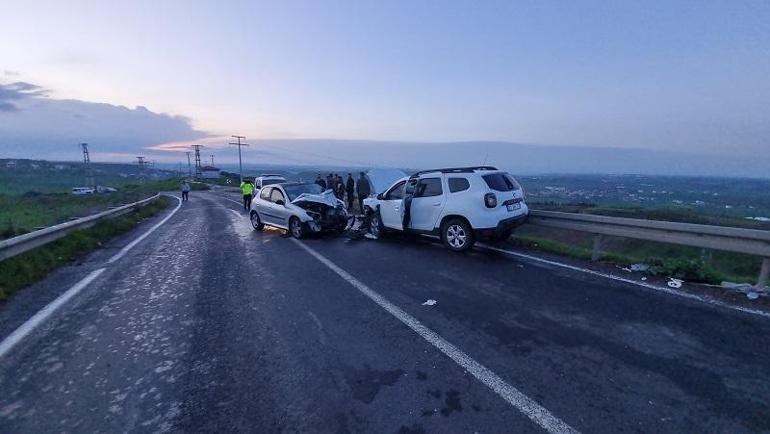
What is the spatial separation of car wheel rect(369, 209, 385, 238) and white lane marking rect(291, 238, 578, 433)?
17.5ft

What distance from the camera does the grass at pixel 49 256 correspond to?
19.9 ft

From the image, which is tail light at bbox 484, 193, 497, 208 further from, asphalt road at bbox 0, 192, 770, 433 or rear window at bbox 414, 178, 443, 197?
asphalt road at bbox 0, 192, 770, 433

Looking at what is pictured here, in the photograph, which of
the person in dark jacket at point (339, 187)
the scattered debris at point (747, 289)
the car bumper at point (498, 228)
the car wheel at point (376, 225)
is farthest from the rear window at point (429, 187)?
the person in dark jacket at point (339, 187)

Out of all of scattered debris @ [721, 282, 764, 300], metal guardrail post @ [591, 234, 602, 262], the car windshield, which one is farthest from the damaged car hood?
scattered debris @ [721, 282, 764, 300]

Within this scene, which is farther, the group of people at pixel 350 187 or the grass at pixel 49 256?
the group of people at pixel 350 187

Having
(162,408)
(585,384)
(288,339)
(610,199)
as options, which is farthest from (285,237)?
(610,199)

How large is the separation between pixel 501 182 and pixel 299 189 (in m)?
6.83

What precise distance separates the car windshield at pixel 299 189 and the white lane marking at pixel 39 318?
6.05 meters

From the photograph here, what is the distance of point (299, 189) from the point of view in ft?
41.2

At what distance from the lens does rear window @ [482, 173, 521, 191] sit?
27.5 feet

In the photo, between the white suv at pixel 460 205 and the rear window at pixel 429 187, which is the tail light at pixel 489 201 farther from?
the rear window at pixel 429 187

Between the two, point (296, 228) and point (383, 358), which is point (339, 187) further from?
point (383, 358)

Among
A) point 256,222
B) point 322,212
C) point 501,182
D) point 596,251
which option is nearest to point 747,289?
point 596,251

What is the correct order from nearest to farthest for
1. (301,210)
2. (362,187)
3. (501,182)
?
(501,182), (301,210), (362,187)
